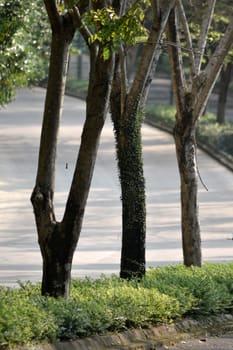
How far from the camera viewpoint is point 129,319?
10.9 meters

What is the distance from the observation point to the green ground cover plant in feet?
31.8

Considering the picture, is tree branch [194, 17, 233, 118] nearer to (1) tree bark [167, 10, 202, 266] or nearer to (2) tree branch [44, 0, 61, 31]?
(1) tree bark [167, 10, 202, 266]

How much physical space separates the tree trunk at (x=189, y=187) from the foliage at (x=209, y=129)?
21733mm

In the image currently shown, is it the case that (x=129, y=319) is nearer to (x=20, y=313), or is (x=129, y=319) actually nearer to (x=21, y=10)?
(x=20, y=313)

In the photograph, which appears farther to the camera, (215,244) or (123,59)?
(215,244)

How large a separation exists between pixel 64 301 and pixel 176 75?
507 cm

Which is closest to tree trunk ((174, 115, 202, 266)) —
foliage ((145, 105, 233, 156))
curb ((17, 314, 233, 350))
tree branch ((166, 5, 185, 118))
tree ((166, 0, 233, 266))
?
tree ((166, 0, 233, 266))

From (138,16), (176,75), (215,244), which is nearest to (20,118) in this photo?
(215,244)

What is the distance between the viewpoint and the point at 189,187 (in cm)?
1492

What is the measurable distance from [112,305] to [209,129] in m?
28.2

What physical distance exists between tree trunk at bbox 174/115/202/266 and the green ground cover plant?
1.07 metres

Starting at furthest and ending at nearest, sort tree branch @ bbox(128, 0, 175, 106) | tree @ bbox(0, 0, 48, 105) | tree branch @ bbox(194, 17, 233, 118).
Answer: tree @ bbox(0, 0, 48, 105) < tree branch @ bbox(194, 17, 233, 118) < tree branch @ bbox(128, 0, 175, 106)

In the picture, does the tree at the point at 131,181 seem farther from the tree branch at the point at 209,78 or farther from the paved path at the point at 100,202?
the paved path at the point at 100,202

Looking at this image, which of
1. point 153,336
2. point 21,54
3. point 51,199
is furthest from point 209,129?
point 153,336
